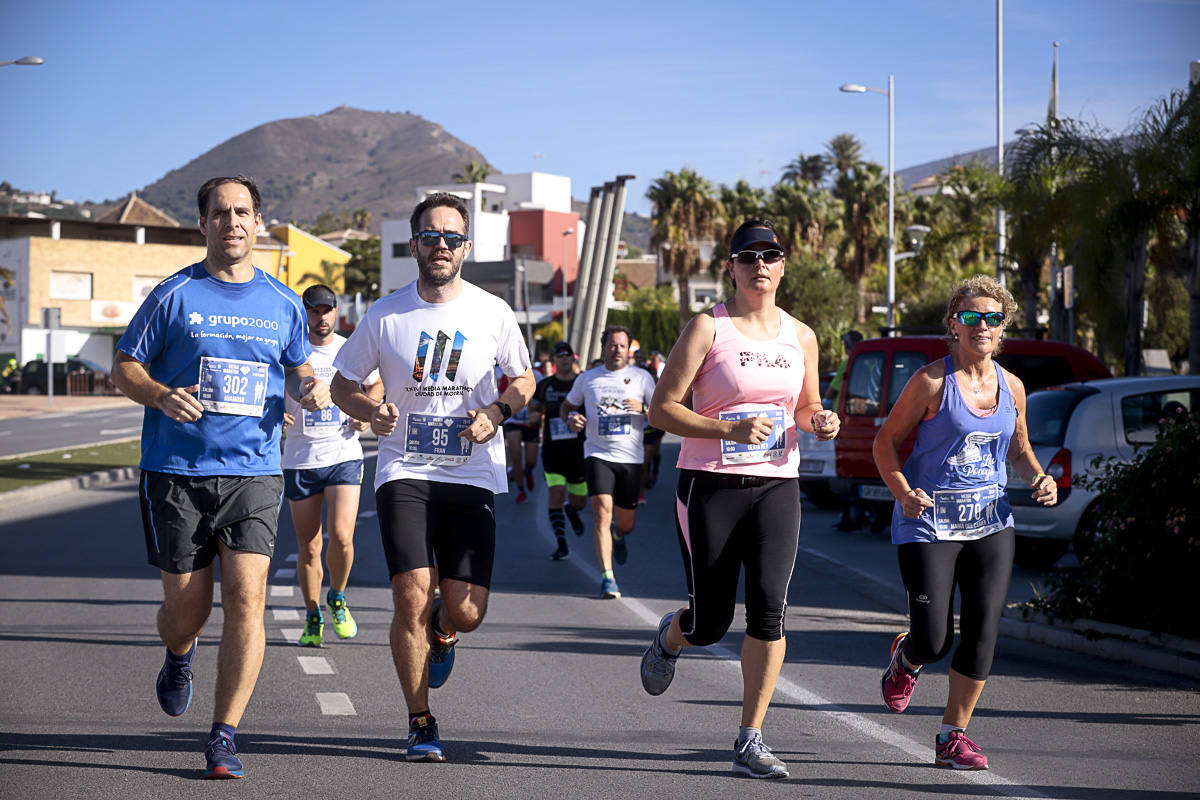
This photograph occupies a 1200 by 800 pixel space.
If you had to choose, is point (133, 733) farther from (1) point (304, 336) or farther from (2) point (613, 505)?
(2) point (613, 505)

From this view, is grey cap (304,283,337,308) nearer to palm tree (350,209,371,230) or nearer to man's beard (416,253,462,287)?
man's beard (416,253,462,287)

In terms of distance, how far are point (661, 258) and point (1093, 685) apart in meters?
68.6

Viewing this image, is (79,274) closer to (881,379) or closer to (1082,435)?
(881,379)

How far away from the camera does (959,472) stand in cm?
579

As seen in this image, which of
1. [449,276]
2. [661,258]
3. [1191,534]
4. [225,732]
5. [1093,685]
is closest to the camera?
[225,732]

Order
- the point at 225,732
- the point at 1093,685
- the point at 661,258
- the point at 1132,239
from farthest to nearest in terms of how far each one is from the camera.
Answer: the point at 661,258 < the point at 1132,239 < the point at 1093,685 < the point at 225,732

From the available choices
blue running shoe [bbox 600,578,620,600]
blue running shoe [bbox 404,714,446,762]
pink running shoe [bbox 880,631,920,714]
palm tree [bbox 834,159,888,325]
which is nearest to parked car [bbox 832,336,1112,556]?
blue running shoe [bbox 600,578,620,600]

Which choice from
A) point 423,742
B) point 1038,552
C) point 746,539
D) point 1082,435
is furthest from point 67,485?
point 746,539

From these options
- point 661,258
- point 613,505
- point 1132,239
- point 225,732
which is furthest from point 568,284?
point 225,732

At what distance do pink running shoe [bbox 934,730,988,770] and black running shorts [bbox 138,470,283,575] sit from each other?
2787mm

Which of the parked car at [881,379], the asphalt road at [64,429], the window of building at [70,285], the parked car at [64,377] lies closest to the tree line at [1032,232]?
the parked car at [881,379]

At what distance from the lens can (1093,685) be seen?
765cm

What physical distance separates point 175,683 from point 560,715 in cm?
183

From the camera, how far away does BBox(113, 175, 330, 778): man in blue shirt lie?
5586 millimetres
